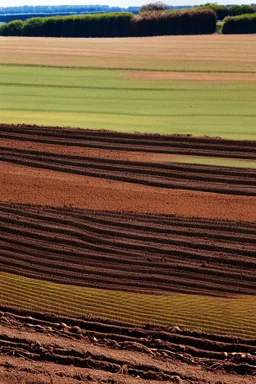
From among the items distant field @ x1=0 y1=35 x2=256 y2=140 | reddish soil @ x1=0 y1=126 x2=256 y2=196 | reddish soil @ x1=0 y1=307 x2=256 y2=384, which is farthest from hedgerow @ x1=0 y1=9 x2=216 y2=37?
reddish soil @ x1=0 y1=307 x2=256 y2=384

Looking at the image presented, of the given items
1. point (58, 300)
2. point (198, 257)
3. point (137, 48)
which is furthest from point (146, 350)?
point (137, 48)

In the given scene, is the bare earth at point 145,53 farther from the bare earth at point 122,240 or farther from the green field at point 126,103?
the bare earth at point 122,240

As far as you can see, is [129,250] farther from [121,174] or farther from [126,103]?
[126,103]

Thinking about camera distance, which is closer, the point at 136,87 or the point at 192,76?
the point at 136,87

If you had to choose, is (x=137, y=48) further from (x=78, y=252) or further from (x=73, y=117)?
(x=78, y=252)

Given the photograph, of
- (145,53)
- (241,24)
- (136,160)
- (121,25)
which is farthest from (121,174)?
(121,25)

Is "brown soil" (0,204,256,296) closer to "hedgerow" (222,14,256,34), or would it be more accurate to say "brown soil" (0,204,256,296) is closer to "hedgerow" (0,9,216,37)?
"hedgerow" (222,14,256,34)
